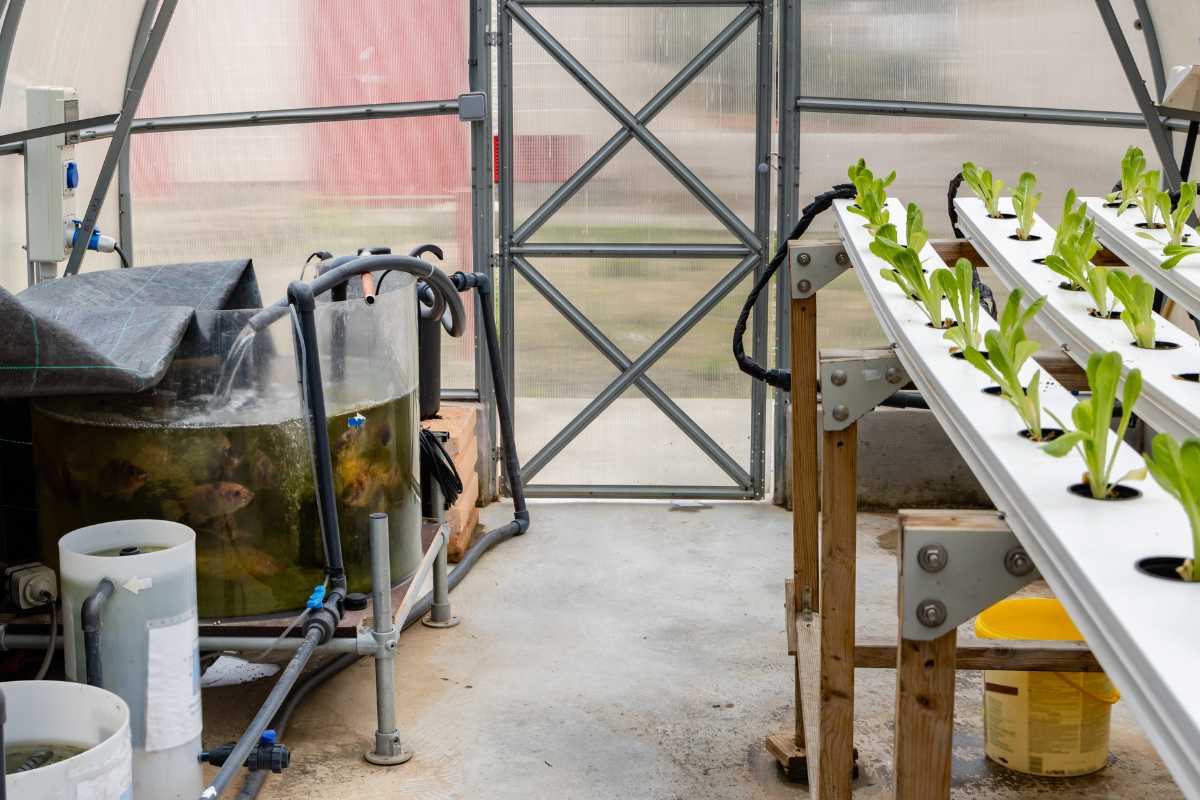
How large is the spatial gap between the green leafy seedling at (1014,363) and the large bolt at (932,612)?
226 millimetres

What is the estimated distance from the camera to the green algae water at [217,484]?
127 inches

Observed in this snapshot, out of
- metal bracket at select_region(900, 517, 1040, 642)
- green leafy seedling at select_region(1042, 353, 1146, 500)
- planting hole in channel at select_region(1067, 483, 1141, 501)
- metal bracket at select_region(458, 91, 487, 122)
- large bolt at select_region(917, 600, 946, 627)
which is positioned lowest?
large bolt at select_region(917, 600, 946, 627)

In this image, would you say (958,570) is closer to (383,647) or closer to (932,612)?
(932,612)

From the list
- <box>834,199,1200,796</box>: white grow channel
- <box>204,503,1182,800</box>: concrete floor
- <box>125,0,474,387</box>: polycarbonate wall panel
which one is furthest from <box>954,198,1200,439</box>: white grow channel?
<box>125,0,474,387</box>: polycarbonate wall panel

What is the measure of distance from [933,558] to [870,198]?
1.41 m

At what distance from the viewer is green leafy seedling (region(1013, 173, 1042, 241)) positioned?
2570mm

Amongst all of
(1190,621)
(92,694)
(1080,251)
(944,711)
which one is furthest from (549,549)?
(1190,621)

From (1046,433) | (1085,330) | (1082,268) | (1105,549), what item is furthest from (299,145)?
(1105,549)

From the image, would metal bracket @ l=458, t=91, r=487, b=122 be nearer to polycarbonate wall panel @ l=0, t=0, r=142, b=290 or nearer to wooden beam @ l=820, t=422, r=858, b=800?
polycarbonate wall panel @ l=0, t=0, r=142, b=290

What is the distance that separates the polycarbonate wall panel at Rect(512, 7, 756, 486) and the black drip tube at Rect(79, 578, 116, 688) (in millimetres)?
3557

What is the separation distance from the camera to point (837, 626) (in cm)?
242

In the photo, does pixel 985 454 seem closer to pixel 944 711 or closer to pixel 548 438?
pixel 944 711

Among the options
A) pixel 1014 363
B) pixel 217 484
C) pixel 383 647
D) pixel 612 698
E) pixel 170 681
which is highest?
pixel 1014 363

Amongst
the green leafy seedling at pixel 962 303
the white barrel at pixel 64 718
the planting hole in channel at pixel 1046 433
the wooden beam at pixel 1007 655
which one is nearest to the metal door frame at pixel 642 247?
the wooden beam at pixel 1007 655
